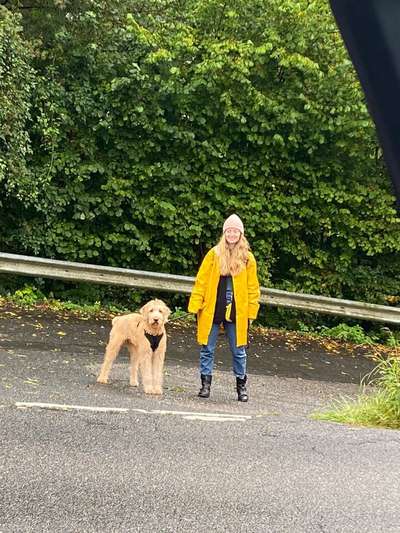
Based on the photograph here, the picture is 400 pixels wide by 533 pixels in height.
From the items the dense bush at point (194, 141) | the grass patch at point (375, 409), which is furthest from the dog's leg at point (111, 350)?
the dense bush at point (194, 141)

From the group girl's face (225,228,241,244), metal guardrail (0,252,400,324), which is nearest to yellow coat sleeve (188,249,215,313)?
girl's face (225,228,241,244)

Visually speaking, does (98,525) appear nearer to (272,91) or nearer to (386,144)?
(386,144)

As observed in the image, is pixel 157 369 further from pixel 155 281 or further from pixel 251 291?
pixel 155 281

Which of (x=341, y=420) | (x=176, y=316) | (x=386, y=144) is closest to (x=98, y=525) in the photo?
(x=386, y=144)

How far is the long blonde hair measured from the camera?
7543mm

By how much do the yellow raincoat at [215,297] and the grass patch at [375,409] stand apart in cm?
123

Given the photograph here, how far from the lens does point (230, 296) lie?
7625 millimetres

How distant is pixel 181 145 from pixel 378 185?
3791 mm

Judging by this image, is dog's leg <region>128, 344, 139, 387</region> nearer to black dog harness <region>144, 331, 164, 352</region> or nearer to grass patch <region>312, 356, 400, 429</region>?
black dog harness <region>144, 331, 164, 352</region>

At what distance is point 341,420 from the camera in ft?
23.1

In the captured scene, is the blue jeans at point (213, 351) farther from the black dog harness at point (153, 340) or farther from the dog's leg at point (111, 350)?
the dog's leg at point (111, 350)

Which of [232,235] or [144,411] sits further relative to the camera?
[232,235]

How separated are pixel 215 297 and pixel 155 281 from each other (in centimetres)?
468

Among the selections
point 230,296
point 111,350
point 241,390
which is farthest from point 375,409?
point 111,350
